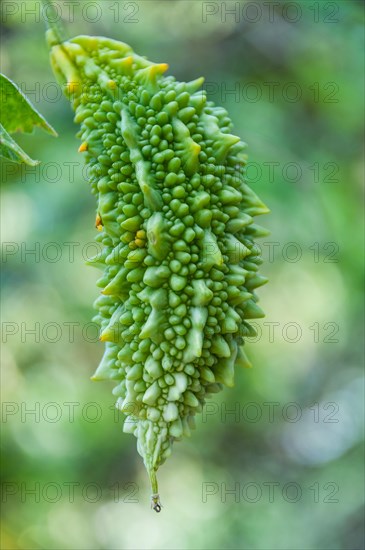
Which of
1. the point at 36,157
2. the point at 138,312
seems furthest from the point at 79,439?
the point at 138,312

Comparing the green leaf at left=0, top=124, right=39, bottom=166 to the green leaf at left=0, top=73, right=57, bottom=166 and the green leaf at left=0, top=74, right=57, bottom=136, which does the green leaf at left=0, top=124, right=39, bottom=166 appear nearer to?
the green leaf at left=0, top=73, right=57, bottom=166

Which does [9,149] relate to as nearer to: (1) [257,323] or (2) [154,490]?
(2) [154,490]

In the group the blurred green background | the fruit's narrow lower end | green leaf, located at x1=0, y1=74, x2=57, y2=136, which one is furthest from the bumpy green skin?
the blurred green background

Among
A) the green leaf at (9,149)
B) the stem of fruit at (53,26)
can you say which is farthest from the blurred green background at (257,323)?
the green leaf at (9,149)

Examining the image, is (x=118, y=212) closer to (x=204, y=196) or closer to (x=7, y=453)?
(x=204, y=196)

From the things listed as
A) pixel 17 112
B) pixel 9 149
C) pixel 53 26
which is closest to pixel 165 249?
pixel 9 149

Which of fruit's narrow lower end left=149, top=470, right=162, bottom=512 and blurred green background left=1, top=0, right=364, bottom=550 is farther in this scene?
blurred green background left=1, top=0, right=364, bottom=550
